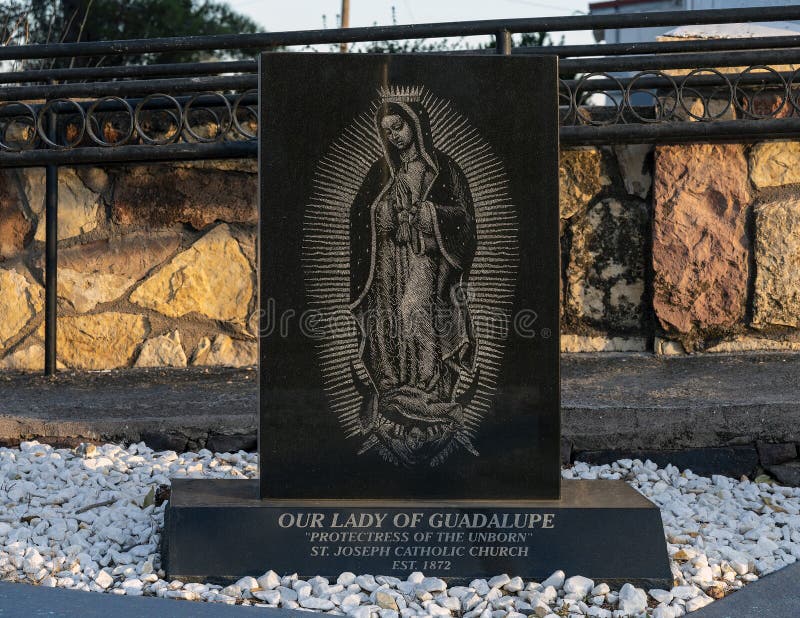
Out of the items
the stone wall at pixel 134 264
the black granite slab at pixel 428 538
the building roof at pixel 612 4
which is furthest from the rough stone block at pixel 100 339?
the building roof at pixel 612 4

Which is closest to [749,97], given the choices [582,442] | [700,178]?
[700,178]

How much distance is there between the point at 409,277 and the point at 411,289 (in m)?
0.03

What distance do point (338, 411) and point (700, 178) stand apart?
2.00m

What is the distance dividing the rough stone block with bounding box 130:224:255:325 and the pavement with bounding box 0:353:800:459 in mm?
365

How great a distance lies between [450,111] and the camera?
2.46 metres

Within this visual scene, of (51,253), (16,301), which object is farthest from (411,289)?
(16,301)

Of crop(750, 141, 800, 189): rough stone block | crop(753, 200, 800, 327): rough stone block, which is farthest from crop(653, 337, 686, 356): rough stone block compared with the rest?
crop(750, 141, 800, 189): rough stone block

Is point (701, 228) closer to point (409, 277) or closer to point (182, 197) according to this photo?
point (409, 277)

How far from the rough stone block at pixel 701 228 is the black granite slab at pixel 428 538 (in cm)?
153

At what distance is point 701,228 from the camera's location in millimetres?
3734

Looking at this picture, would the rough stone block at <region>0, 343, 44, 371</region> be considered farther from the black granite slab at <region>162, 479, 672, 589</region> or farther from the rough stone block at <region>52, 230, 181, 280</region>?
the black granite slab at <region>162, 479, 672, 589</region>

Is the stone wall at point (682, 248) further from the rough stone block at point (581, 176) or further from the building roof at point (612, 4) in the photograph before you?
the building roof at point (612, 4)

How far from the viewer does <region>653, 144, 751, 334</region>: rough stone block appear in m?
3.73

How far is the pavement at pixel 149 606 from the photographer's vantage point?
6.62 ft
